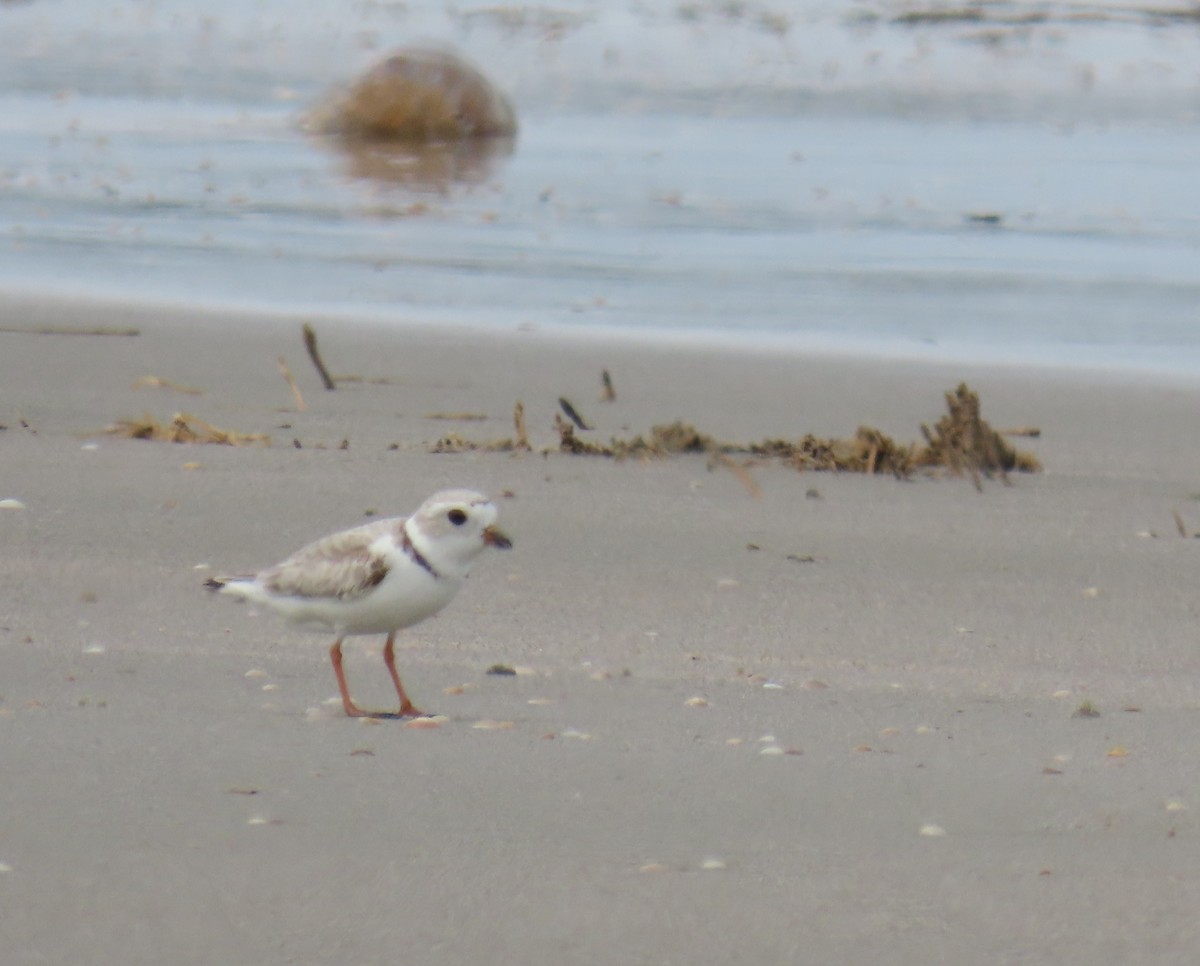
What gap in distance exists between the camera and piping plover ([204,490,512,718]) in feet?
12.8

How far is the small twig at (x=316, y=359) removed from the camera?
725 cm

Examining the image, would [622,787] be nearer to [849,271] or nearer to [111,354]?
[111,354]

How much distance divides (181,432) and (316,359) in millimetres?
898

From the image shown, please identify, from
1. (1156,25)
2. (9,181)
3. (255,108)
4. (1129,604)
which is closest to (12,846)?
(1129,604)

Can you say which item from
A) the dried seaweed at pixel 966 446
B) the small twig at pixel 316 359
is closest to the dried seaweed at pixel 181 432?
the small twig at pixel 316 359

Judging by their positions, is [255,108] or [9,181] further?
[255,108]

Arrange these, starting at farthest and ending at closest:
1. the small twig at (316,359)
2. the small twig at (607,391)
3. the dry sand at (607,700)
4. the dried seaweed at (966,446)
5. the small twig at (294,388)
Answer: the small twig at (607,391)
the small twig at (316,359)
the small twig at (294,388)
the dried seaweed at (966,446)
the dry sand at (607,700)

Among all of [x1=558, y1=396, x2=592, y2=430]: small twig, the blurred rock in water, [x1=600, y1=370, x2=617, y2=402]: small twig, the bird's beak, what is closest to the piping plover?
the bird's beak

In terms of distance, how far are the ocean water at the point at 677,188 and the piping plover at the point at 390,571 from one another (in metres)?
4.96

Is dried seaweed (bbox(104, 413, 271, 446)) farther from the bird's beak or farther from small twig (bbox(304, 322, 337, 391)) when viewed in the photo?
the bird's beak

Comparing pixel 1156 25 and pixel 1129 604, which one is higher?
pixel 1156 25

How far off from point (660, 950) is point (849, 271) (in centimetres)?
795

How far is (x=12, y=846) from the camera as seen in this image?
323 cm

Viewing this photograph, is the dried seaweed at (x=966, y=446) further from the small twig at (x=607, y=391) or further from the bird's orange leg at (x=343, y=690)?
the bird's orange leg at (x=343, y=690)
